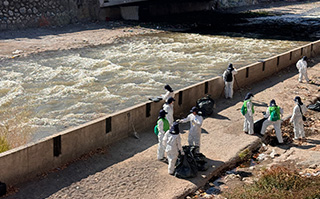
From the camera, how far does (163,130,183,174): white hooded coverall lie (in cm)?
1008

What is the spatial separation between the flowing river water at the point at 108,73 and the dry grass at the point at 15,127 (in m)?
0.29

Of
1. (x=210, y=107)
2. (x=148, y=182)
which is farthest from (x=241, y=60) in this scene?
(x=148, y=182)

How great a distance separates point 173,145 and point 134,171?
1.25m

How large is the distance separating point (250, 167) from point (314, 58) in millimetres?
16327

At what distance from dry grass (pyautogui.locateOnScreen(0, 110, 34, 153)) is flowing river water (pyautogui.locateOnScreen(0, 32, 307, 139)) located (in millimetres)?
295

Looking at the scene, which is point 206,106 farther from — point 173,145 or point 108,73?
point 108,73

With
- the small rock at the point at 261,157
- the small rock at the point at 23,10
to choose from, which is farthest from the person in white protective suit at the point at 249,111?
the small rock at the point at 23,10

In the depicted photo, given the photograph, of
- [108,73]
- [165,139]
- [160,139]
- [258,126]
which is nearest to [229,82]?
[258,126]

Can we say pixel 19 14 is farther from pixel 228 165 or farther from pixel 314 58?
pixel 228 165

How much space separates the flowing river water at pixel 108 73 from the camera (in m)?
17.1

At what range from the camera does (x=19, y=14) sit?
107 feet

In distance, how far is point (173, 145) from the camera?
397 inches

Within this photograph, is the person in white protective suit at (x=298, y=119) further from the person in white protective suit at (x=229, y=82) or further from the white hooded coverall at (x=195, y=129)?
the person in white protective suit at (x=229, y=82)

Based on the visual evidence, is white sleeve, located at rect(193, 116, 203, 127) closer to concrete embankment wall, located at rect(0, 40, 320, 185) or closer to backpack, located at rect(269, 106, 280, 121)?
concrete embankment wall, located at rect(0, 40, 320, 185)
